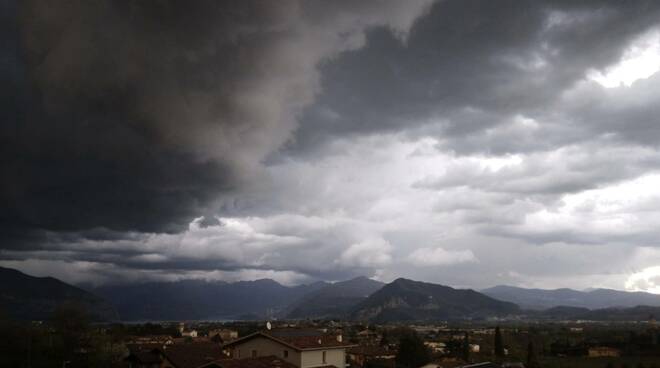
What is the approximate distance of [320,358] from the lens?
182 ft

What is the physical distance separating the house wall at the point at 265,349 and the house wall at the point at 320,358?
3.03 feet

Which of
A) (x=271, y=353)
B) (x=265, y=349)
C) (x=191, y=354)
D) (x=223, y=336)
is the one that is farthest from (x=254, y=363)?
(x=223, y=336)

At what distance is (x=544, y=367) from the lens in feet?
343

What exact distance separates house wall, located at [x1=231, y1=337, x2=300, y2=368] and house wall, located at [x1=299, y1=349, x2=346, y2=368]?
923 millimetres

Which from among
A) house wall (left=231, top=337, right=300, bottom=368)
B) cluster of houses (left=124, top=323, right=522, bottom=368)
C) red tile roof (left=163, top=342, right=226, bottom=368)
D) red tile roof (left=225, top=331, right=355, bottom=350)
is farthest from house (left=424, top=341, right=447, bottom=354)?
house wall (left=231, top=337, right=300, bottom=368)

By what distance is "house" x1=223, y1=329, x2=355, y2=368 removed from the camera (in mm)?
53219

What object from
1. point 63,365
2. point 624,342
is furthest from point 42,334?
point 624,342

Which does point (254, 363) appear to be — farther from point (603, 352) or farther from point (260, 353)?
point (603, 352)

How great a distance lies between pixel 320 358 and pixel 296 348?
3887mm

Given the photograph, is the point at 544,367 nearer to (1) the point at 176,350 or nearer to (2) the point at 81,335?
(1) the point at 176,350

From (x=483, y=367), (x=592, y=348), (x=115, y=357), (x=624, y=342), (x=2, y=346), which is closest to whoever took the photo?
(x=483, y=367)

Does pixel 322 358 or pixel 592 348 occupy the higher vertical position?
pixel 322 358

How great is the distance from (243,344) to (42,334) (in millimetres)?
30671

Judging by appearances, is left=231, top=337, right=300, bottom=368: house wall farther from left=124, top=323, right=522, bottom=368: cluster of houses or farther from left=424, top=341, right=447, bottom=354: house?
left=424, top=341, right=447, bottom=354: house
